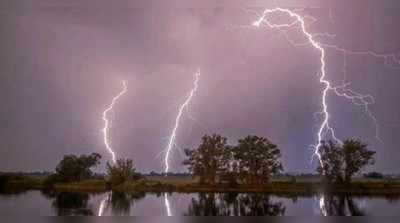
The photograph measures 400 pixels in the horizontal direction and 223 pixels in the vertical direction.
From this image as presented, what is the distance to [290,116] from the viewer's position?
4.18 meters

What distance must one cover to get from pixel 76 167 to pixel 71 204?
0.93ft

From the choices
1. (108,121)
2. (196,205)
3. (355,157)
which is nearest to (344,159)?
(355,157)

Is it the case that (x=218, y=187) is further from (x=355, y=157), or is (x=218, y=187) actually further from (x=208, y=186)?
(x=355, y=157)

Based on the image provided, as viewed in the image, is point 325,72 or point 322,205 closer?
point 322,205

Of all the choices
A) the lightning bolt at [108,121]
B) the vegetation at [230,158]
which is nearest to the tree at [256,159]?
the vegetation at [230,158]

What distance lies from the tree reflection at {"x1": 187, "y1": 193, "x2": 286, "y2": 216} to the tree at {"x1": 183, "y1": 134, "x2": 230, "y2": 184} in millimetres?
175

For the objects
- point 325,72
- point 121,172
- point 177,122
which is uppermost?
point 325,72

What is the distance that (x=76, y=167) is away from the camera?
4.16m

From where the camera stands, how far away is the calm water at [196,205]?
4.08 meters

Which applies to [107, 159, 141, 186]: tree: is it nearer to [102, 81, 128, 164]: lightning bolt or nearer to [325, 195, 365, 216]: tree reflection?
[102, 81, 128, 164]: lightning bolt

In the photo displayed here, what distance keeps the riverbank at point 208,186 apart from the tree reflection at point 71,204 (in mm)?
46

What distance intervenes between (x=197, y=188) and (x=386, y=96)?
163 centimetres

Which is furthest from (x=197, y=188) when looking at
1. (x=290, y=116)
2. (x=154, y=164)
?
(x=290, y=116)

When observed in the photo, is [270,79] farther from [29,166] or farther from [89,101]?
[29,166]
